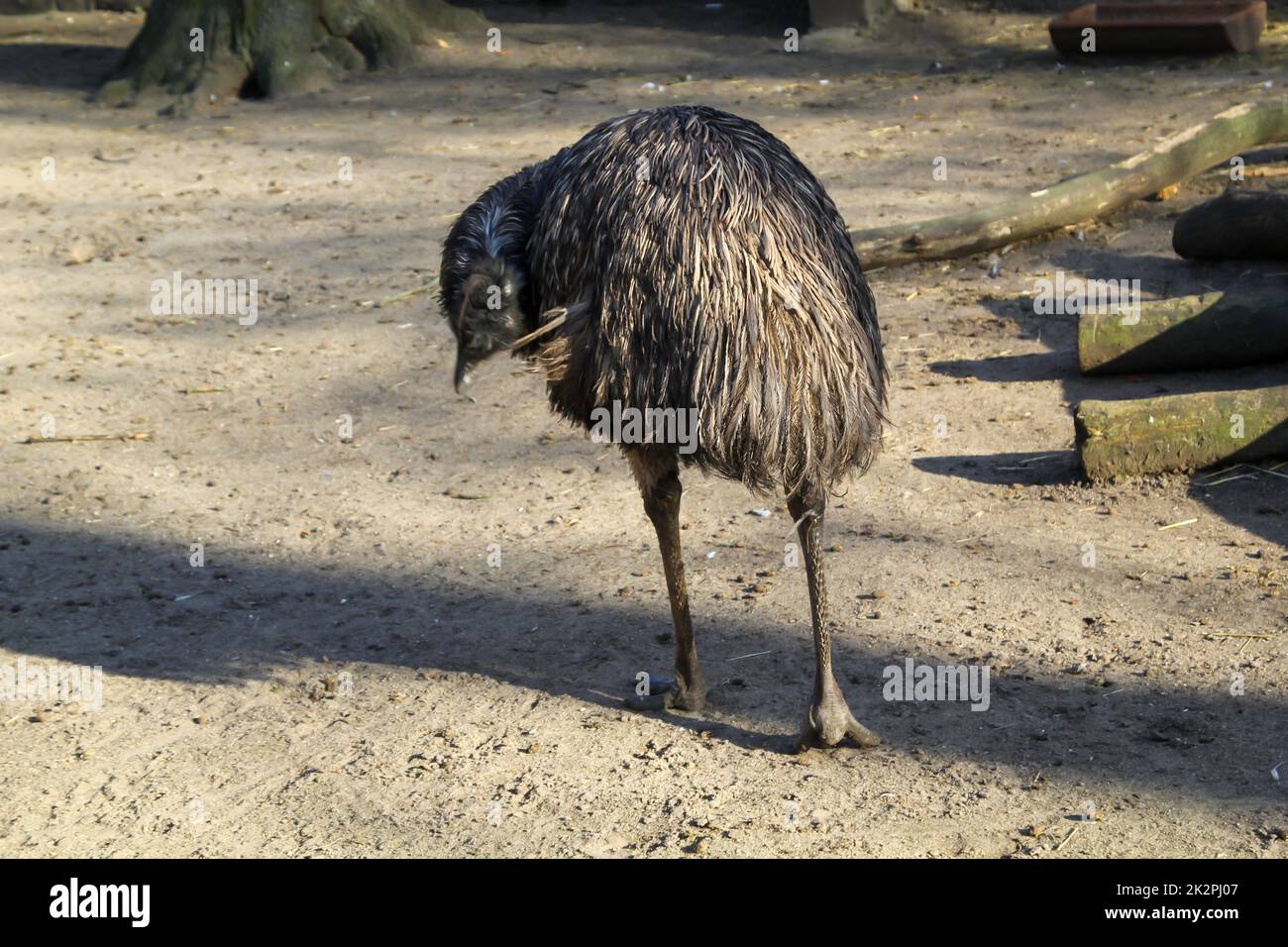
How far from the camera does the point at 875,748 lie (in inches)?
159

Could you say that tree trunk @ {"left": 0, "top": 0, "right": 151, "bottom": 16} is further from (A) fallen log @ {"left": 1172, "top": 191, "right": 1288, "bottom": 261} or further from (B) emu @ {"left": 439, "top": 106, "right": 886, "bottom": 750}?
(B) emu @ {"left": 439, "top": 106, "right": 886, "bottom": 750}

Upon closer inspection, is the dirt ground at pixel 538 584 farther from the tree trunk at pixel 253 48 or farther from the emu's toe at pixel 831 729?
the tree trunk at pixel 253 48

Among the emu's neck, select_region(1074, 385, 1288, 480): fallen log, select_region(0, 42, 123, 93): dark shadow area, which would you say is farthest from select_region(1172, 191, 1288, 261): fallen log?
Answer: select_region(0, 42, 123, 93): dark shadow area

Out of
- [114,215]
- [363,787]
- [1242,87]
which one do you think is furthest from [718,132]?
[1242,87]

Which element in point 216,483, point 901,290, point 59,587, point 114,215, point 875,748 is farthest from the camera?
point 114,215

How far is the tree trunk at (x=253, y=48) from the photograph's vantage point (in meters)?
12.4

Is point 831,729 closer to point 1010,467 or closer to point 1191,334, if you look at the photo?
point 1010,467

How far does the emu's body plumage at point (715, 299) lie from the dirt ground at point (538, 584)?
963mm

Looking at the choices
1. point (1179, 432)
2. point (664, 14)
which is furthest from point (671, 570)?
point (664, 14)

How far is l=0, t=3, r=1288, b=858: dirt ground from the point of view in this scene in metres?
3.85

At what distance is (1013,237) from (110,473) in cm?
489

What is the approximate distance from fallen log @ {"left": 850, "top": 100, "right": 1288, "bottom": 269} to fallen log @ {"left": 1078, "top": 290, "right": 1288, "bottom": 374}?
165 cm

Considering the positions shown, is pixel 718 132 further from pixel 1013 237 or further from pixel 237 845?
pixel 1013 237

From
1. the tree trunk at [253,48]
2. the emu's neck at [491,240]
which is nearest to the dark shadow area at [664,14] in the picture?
the tree trunk at [253,48]
